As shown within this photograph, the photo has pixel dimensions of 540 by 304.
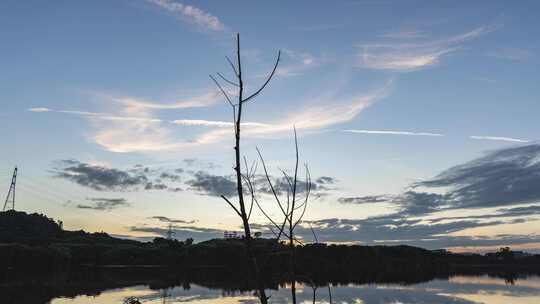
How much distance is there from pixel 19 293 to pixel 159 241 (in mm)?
137126

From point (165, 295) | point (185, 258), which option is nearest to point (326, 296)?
point (165, 295)

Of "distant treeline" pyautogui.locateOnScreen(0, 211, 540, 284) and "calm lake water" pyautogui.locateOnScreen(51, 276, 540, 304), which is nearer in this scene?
"calm lake water" pyautogui.locateOnScreen(51, 276, 540, 304)

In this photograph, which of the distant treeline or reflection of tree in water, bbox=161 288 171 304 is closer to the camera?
reflection of tree in water, bbox=161 288 171 304

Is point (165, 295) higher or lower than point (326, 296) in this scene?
higher

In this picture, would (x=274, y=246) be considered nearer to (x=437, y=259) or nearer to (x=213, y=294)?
(x=213, y=294)

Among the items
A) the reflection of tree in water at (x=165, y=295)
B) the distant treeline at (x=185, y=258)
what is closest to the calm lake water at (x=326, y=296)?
the reflection of tree in water at (x=165, y=295)

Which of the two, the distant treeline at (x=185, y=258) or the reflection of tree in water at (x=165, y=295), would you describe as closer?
the reflection of tree in water at (x=165, y=295)

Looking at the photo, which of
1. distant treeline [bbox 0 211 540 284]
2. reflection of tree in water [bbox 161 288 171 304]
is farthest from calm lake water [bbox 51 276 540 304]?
distant treeline [bbox 0 211 540 284]

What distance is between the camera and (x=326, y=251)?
161500 mm

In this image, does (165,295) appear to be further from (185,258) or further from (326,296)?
(185,258)

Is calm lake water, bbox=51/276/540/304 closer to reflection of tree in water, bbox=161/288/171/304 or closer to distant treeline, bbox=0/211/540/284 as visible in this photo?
reflection of tree in water, bbox=161/288/171/304

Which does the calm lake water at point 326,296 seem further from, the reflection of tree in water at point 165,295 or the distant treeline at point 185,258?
the distant treeline at point 185,258

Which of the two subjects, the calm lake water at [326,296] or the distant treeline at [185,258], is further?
the distant treeline at [185,258]

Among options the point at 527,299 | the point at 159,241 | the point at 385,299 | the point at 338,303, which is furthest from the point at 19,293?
the point at 159,241
